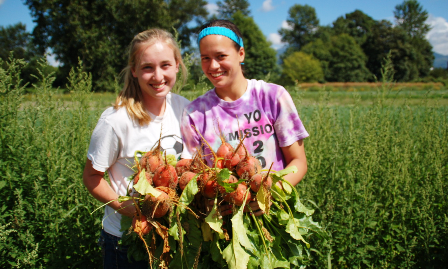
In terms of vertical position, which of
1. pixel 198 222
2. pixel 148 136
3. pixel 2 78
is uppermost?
pixel 2 78

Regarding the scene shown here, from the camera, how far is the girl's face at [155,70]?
6.30 feet

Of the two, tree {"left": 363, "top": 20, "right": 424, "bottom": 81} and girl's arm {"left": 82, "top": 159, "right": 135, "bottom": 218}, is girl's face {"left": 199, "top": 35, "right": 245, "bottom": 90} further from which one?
tree {"left": 363, "top": 20, "right": 424, "bottom": 81}

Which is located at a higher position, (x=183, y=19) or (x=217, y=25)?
(x=183, y=19)

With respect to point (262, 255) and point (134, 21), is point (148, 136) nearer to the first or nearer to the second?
point (262, 255)

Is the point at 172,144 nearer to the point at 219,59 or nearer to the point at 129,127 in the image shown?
the point at 129,127

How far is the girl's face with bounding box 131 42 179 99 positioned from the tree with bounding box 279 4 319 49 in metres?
91.9

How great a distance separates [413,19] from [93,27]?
83379 mm

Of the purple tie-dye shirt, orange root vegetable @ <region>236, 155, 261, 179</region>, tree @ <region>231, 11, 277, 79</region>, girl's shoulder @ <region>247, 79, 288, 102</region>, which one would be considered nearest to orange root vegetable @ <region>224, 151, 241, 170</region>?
orange root vegetable @ <region>236, 155, 261, 179</region>

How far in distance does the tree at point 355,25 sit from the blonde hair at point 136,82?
310 ft

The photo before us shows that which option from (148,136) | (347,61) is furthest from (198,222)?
(347,61)

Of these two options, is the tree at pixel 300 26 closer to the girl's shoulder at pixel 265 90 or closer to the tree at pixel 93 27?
the tree at pixel 93 27

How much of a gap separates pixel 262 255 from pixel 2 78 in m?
3.13

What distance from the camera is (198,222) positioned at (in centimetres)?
151

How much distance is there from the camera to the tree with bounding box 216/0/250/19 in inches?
2992
